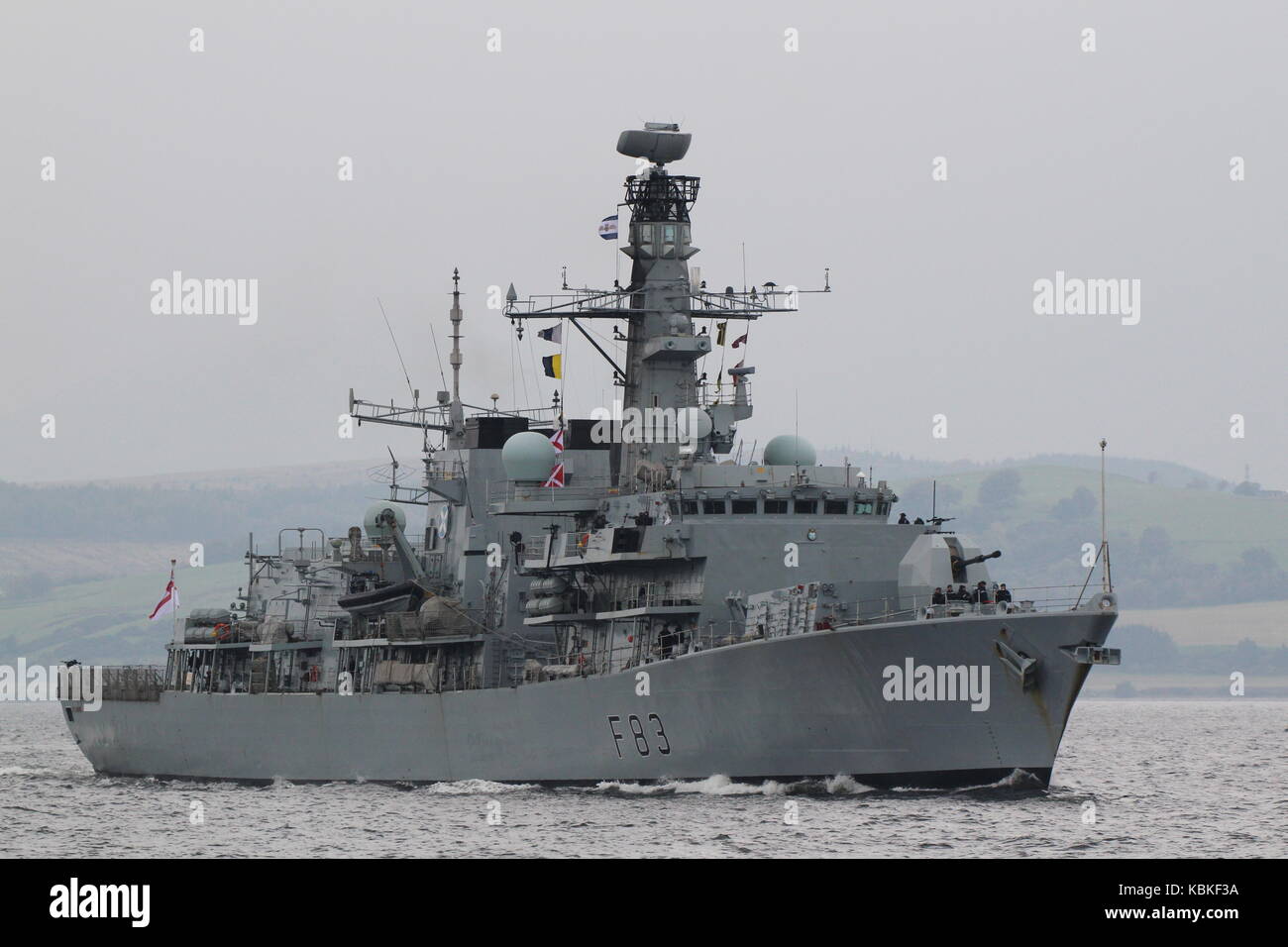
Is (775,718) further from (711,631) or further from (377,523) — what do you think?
(377,523)

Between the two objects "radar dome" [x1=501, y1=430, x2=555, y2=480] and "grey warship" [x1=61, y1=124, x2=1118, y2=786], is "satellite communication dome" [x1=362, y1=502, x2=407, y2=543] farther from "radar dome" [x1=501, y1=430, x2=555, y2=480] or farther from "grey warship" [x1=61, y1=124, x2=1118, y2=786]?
"radar dome" [x1=501, y1=430, x2=555, y2=480]

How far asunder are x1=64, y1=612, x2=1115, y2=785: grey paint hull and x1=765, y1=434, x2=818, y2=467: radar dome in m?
7.77

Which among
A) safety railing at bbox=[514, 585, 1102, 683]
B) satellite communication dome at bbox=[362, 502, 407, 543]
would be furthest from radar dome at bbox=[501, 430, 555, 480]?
satellite communication dome at bbox=[362, 502, 407, 543]

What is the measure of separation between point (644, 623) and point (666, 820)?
6413 millimetres

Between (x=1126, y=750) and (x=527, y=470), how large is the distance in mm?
33542

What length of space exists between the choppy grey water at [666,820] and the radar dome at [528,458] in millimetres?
6941

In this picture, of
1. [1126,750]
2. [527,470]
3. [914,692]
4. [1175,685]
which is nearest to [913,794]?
[914,692]

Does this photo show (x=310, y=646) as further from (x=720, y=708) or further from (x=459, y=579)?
(x=720, y=708)

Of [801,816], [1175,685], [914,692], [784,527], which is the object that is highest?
[784,527]

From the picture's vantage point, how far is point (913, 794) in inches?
1277

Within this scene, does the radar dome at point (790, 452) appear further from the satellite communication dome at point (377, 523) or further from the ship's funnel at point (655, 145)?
the satellite communication dome at point (377, 523)

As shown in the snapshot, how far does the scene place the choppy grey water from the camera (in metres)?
28.6

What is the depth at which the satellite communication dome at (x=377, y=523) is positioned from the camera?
49.7 m

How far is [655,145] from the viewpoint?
41125mm
